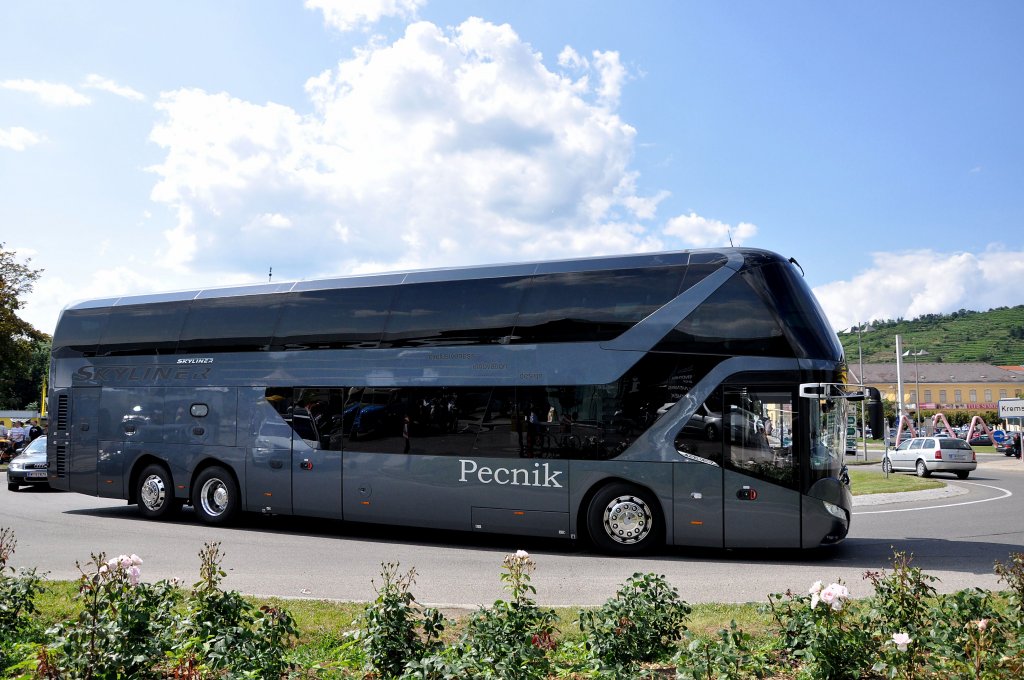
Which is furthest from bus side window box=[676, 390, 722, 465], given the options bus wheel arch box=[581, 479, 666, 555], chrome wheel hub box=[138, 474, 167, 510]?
chrome wheel hub box=[138, 474, 167, 510]

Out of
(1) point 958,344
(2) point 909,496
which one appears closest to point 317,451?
(2) point 909,496

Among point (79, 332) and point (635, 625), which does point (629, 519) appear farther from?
point (79, 332)

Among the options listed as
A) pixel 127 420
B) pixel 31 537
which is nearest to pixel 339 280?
pixel 127 420

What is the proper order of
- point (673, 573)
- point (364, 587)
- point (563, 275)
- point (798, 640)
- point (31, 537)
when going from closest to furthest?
point (798, 640) < point (364, 587) < point (673, 573) < point (563, 275) < point (31, 537)

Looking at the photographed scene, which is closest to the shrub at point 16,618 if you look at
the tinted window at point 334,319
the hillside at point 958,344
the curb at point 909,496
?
the tinted window at point 334,319

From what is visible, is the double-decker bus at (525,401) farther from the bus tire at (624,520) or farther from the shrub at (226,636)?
the shrub at (226,636)

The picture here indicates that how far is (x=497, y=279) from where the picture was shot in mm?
11891

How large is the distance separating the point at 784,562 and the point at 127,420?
11.7m

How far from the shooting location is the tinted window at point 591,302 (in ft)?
35.5

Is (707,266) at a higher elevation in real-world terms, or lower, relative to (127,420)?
higher

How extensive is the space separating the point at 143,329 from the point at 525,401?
8.06 meters

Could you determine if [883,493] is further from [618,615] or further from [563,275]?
[618,615]

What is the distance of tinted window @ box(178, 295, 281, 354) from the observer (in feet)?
45.0

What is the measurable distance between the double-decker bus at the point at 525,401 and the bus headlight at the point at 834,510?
22 mm
